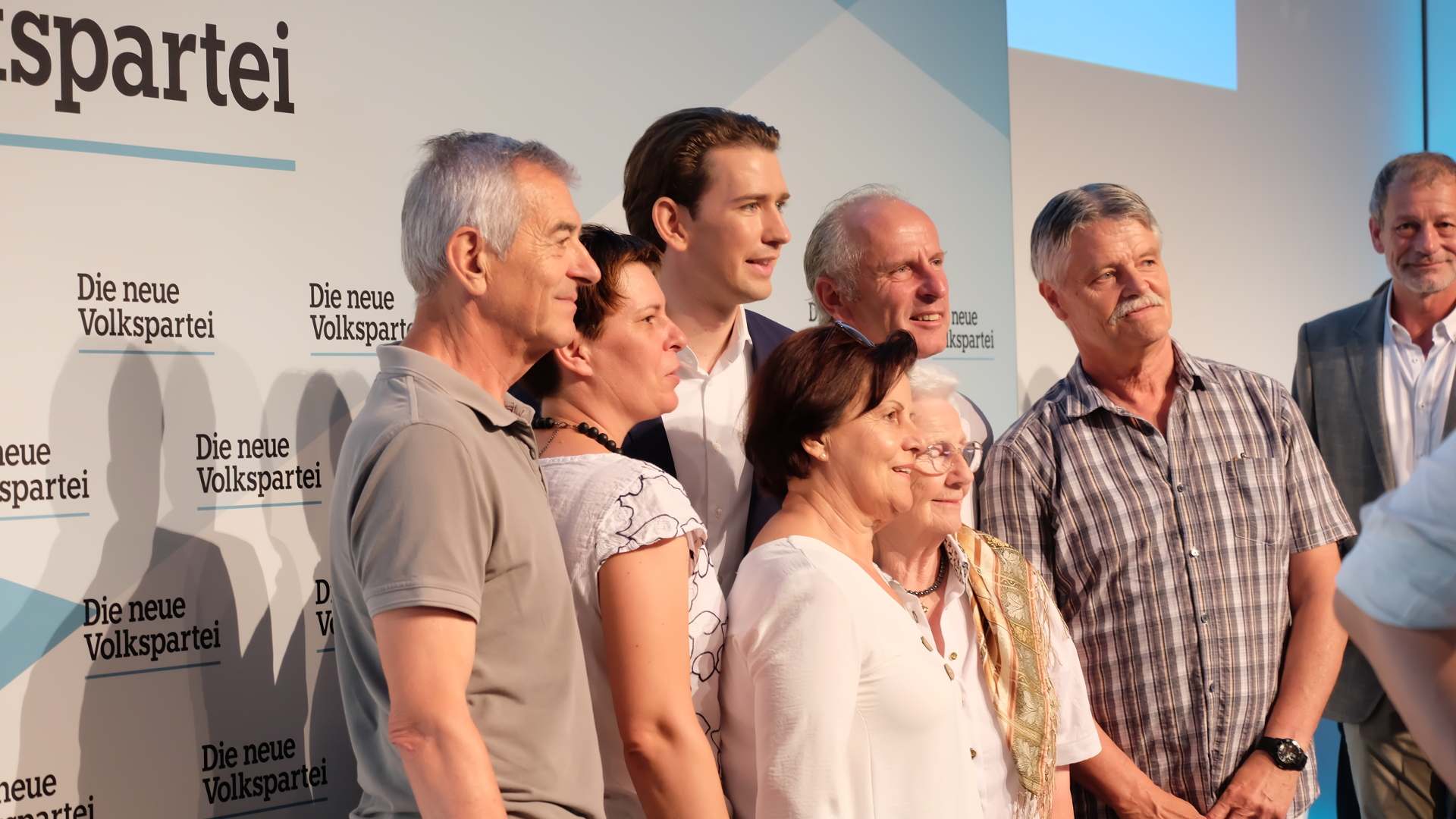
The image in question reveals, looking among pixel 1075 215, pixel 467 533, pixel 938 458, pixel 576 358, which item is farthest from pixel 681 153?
pixel 467 533

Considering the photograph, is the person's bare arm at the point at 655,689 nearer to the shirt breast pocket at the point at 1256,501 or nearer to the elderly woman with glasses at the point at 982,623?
the elderly woman with glasses at the point at 982,623

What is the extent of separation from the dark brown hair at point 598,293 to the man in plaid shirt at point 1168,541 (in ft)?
3.24

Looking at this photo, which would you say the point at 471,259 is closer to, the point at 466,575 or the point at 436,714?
the point at 466,575

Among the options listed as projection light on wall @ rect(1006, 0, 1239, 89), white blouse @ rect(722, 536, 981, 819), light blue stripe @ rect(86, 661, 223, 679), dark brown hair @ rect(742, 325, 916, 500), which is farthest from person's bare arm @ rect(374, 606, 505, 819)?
projection light on wall @ rect(1006, 0, 1239, 89)

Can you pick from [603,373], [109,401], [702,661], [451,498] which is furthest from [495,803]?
[109,401]

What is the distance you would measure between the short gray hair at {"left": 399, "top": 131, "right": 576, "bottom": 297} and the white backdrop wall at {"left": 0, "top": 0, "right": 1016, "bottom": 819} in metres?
0.61

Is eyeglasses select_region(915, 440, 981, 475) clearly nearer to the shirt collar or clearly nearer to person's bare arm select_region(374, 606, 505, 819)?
the shirt collar

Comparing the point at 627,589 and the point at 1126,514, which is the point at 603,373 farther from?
the point at 1126,514

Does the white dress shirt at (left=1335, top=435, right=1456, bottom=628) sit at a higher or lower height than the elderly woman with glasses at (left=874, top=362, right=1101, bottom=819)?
higher

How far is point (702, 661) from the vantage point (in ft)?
5.51

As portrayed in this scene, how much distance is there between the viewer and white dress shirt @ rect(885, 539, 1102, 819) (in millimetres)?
1934

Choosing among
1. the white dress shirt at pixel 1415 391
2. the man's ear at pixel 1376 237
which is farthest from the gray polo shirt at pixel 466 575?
the man's ear at pixel 1376 237

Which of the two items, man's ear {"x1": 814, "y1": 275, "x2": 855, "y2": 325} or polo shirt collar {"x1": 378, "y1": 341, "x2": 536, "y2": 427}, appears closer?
polo shirt collar {"x1": 378, "y1": 341, "x2": 536, "y2": 427}

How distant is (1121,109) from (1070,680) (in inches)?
91.9
